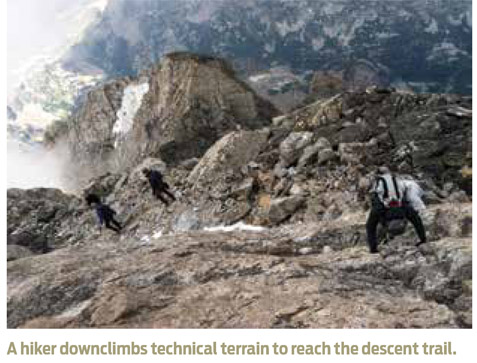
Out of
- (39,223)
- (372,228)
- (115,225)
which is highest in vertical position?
(372,228)

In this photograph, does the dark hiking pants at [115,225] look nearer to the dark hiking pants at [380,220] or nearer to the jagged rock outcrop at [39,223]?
the jagged rock outcrop at [39,223]

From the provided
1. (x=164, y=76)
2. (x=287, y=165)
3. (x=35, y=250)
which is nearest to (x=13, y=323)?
(x=287, y=165)

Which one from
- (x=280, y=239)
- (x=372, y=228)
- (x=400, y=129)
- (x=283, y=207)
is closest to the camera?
(x=372, y=228)

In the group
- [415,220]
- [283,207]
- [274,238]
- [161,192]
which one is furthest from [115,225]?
[415,220]

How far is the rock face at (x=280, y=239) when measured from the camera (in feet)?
52.5

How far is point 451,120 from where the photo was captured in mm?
31812

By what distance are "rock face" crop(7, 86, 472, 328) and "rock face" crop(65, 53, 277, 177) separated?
17301mm

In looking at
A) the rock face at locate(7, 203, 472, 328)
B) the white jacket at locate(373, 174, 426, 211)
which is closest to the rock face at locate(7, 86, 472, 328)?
the rock face at locate(7, 203, 472, 328)

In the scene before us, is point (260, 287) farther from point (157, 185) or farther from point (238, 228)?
point (157, 185)

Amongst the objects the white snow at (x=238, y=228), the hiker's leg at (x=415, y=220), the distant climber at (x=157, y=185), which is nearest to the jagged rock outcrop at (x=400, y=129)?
the white snow at (x=238, y=228)

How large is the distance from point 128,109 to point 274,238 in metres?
73.3

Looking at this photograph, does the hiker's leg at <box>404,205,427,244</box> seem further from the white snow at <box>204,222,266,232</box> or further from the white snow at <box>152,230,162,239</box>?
the white snow at <box>152,230,162,239</box>

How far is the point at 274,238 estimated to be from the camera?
22828 mm

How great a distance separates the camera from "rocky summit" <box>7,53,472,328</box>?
16.0 m
